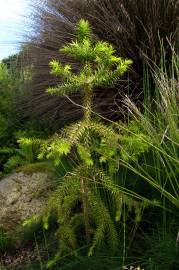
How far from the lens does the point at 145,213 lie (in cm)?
412

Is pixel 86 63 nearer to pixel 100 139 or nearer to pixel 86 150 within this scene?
pixel 86 150

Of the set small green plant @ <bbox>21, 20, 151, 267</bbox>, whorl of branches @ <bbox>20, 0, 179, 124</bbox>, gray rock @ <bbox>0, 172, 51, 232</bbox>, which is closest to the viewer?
small green plant @ <bbox>21, 20, 151, 267</bbox>

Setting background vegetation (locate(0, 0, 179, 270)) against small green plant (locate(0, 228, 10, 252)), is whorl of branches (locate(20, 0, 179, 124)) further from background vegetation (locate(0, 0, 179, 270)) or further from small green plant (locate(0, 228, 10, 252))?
small green plant (locate(0, 228, 10, 252))

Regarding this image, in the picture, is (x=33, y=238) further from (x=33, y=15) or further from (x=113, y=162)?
Answer: (x=33, y=15)

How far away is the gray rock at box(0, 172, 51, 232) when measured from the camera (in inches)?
183

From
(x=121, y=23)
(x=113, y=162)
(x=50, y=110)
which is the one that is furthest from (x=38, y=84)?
(x=113, y=162)

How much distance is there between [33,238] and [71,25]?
2279 mm

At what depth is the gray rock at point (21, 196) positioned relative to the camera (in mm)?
4648

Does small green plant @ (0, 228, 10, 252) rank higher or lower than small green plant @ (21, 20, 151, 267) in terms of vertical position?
lower

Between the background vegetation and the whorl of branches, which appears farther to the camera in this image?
the whorl of branches

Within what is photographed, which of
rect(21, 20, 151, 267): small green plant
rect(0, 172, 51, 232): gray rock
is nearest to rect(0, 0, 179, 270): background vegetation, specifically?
rect(21, 20, 151, 267): small green plant

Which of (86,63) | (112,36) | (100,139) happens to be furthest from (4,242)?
(112,36)

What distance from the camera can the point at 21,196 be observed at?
188 inches

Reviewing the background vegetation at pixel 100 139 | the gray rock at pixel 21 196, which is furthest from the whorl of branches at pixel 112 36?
the gray rock at pixel 21 196
